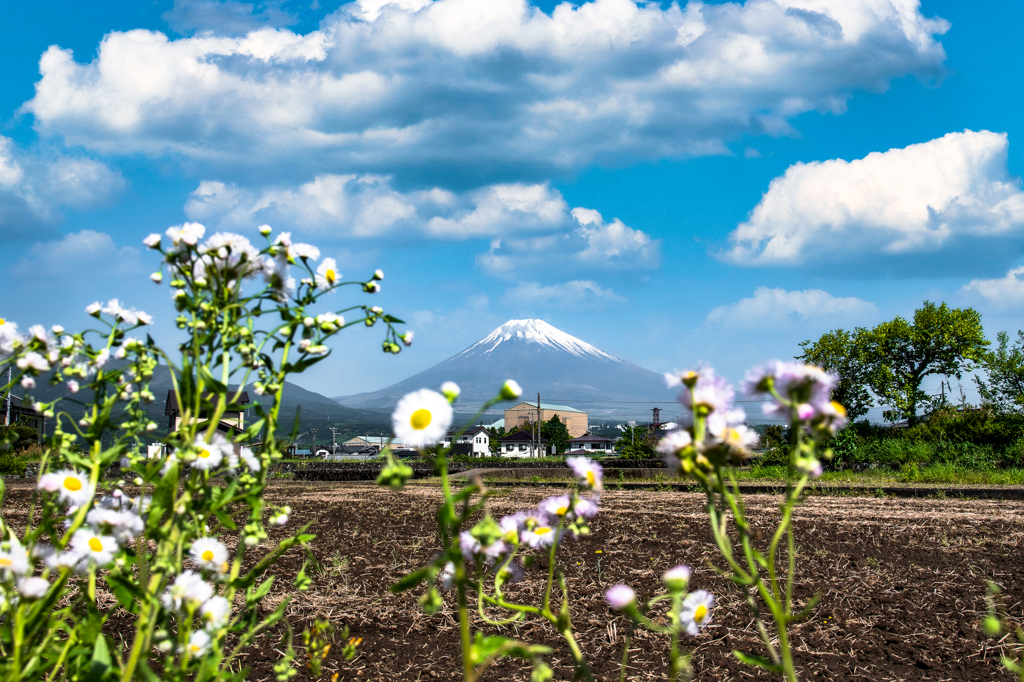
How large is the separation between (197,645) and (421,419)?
73 cm

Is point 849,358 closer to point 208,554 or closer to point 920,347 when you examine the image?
point 920,347

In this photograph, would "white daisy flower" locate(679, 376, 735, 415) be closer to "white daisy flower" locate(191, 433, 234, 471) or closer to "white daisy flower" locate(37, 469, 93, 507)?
"white daisy flower" locate(191, 433, 234, 471)

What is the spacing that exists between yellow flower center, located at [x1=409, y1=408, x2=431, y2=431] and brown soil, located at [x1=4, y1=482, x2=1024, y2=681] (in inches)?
83.5

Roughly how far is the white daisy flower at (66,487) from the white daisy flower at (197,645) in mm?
340

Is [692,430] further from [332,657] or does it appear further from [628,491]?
[628,491]

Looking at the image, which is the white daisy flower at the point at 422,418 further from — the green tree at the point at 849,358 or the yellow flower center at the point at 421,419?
the green tree at the point at 849,358

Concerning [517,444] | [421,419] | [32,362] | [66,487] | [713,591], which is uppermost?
[32,362]

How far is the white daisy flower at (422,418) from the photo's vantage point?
38.8 inches

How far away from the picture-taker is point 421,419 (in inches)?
40.3

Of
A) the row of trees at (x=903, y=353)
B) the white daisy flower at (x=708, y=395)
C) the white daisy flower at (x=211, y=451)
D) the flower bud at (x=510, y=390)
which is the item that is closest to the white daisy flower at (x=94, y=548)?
the white daisy flower at (x=211, y=451)

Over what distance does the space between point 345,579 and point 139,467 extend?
3.21m

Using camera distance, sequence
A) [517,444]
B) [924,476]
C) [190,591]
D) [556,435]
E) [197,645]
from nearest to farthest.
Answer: [190,591], [197,645], [924,476], [556,435], [517,444]

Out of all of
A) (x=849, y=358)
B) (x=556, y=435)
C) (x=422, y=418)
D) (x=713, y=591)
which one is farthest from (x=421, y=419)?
(x=556, y=435)

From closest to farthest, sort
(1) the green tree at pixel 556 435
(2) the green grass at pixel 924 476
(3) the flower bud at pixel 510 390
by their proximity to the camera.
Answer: (3) the flower bud at pixel 510 390, (2) the green grass at pixel 924 476, (1) the green tree at pixel 556 435
